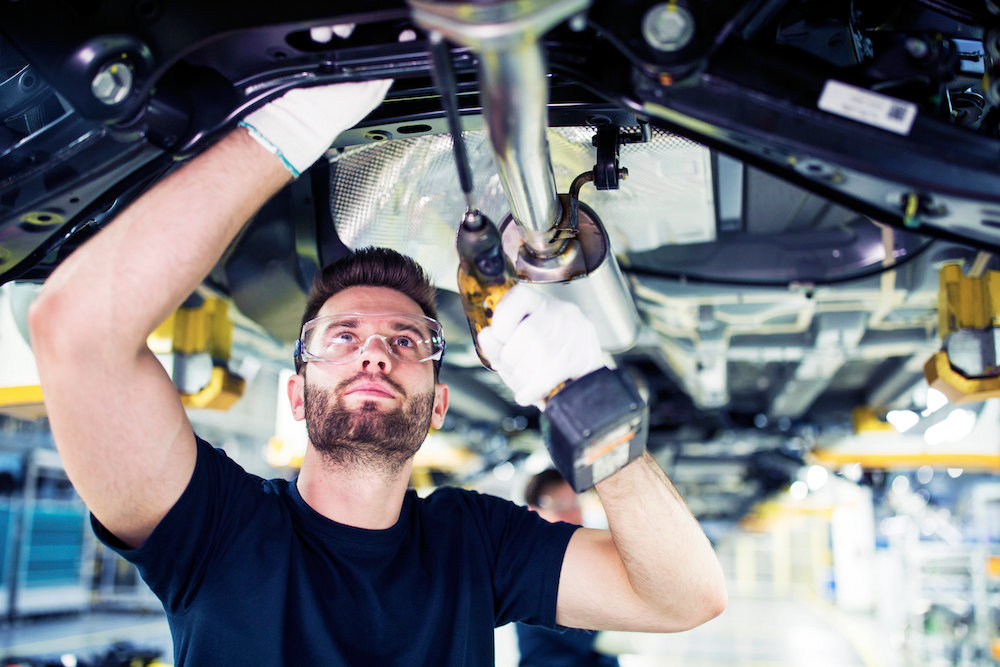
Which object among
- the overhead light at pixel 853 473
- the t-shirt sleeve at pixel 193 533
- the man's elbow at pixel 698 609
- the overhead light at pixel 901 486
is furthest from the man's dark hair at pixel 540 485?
the overhead light at pixel 901 486

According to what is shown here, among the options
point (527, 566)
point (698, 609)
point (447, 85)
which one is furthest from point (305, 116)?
point (698, 609)

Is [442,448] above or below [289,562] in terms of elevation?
above

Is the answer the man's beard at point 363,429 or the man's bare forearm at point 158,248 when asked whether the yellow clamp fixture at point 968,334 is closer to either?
the man's beard at point 363,429

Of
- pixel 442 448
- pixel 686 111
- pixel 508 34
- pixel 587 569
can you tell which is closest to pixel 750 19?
pixel 686 111

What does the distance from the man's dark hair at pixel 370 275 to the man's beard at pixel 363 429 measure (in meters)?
0.17

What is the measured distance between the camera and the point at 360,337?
1566 mm

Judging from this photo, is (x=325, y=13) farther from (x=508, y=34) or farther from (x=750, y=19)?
(x=750, y=19)

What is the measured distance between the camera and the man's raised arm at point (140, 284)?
3.15 ft

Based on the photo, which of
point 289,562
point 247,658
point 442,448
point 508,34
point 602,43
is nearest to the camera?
point 508,34

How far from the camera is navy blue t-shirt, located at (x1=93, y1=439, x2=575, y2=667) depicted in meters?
1.23

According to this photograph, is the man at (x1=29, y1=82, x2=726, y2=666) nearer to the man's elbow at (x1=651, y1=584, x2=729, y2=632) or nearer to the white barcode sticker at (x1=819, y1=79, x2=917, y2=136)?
the man's elbow at (x1=651, y1=584, x2=729, y2=632)

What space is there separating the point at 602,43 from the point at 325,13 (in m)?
0.35

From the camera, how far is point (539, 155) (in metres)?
0.87

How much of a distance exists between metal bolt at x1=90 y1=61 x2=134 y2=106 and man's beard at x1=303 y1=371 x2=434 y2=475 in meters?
0.68
